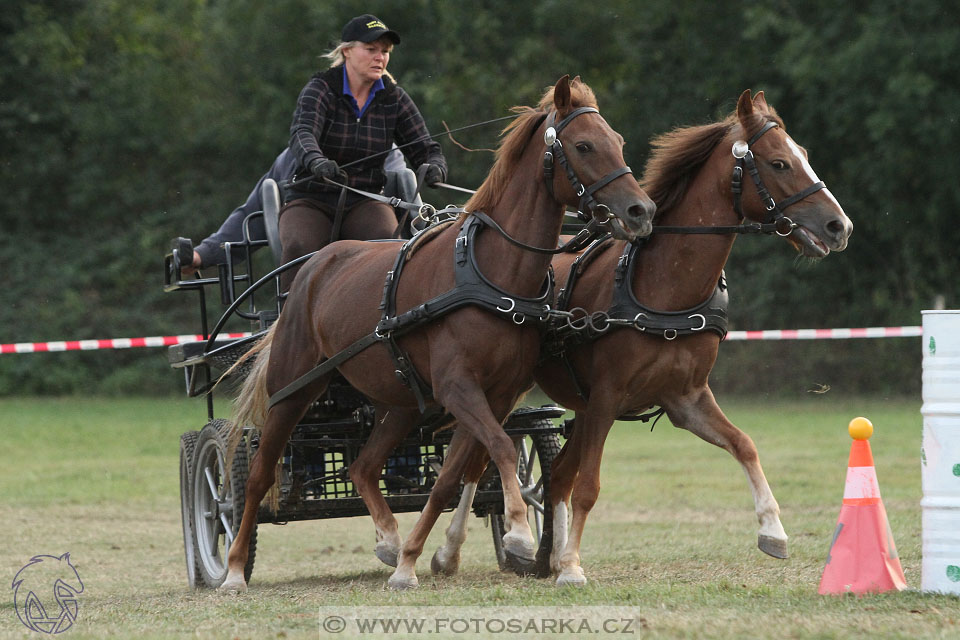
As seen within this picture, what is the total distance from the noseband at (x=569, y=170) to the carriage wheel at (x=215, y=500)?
2467mm

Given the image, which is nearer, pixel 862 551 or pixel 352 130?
pixel 862 551

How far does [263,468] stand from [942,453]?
130 inches

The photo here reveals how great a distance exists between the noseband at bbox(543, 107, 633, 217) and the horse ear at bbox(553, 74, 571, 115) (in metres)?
0.04

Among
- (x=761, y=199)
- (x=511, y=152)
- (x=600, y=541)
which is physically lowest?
(x=600, y=541)

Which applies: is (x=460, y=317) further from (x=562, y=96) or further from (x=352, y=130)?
(x=352, y=130)

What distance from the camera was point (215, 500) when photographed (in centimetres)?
720

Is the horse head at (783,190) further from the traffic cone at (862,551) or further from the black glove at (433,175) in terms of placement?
the black glove at (433,175)

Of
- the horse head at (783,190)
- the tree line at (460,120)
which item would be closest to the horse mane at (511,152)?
the horse head at (783,190)

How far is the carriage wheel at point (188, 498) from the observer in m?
7.33

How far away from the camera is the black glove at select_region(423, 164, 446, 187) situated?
6953mm

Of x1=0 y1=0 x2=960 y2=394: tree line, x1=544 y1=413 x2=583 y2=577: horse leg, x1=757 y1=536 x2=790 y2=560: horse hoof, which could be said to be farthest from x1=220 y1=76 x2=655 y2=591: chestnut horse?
x1=0 y1=0 x2=960 y2=394: tree line

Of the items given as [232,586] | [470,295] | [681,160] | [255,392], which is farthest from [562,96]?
[232,586]

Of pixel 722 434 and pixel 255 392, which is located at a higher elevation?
pixel 255 392

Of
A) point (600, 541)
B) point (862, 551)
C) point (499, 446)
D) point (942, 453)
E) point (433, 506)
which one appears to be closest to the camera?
point (942, 453)
